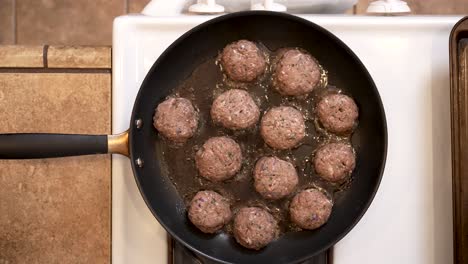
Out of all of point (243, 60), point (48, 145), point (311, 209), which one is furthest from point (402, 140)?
point (48, 145)

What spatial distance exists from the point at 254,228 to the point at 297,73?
0.86ft

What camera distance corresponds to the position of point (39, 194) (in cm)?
86

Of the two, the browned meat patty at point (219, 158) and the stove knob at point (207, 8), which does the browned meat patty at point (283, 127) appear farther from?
the stove knob at point (207, 8)

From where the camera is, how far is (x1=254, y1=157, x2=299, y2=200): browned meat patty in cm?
80

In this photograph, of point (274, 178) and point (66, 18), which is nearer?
point (274, 178)

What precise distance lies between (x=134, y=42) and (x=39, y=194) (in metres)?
0.31

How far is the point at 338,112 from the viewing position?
0.80 metres

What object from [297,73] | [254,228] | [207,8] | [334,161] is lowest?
[254,228]

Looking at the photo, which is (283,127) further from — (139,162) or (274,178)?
(139,162)

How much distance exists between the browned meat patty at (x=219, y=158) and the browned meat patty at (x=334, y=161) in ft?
0.44

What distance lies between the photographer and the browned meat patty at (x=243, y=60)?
2.65 ft

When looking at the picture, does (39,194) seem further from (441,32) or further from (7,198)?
(441,32)

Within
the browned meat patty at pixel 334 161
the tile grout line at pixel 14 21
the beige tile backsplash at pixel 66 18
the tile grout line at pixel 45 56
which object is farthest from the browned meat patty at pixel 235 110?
the tile grout line at pixel 14 21

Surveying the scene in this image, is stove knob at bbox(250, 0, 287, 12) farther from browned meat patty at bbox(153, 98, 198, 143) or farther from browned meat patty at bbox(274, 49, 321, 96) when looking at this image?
browned meat patty at bbox(153, 98, 198, 143)
